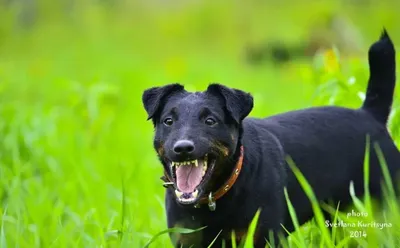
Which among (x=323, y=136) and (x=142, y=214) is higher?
(x=323, y=136)

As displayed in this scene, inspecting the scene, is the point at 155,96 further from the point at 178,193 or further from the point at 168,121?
the point at 178,193

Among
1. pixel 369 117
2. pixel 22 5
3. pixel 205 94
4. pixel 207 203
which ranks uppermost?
pixel 22 5

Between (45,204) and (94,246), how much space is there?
1.45 metres

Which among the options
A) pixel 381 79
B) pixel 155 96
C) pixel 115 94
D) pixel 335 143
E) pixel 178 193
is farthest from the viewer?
pixel 115 94

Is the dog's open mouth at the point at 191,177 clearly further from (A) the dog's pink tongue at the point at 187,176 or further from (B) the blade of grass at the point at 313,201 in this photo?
(B) the blade of grass at the point at 313,201

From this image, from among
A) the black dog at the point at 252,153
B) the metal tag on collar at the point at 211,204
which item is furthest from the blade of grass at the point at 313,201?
the metal tag on collar at the point at 211,204

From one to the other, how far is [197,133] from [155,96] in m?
0.53

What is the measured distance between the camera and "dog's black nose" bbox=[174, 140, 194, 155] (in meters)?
3.39

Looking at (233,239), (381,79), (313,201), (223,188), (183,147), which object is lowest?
(233,239)

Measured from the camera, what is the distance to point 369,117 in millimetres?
4387

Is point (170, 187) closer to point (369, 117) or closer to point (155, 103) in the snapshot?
point (155, 103)

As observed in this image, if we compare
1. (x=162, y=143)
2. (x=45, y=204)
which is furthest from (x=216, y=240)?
(x=45, y=204)

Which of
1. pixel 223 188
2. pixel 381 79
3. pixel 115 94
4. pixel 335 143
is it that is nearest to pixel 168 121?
pixel 223 188

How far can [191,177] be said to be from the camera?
3570 mm
